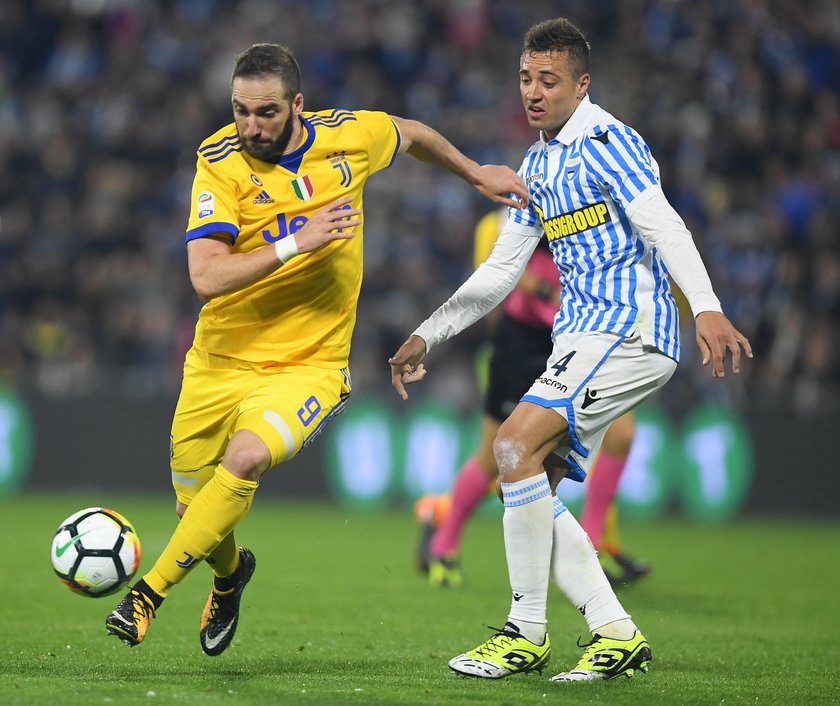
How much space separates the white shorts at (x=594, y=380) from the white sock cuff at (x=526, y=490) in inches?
7.9

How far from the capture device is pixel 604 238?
517 centimetres

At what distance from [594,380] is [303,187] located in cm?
→ 141

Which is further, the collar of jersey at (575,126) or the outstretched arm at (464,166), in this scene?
the outstretched arm at (464,166)

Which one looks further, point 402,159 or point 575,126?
point 402,159

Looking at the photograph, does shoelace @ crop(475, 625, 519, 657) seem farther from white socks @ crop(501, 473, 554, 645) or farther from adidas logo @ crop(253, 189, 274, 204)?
adidas logo @ crop(253, 189, 274, 204)

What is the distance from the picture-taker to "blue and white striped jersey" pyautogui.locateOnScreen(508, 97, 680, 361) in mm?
5105

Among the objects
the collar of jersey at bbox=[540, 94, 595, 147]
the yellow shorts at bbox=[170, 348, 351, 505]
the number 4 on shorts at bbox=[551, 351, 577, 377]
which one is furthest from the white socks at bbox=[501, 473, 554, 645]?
the collar of jersey at bbox=[540, 94, 595, 147]

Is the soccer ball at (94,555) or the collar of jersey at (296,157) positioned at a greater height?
the collar of jersey at (296,157)

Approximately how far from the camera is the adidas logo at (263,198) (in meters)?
5.22

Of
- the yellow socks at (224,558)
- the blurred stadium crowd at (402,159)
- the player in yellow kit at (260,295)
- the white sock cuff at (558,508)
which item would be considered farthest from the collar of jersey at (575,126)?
the blurred stadium crowd at (402,159)

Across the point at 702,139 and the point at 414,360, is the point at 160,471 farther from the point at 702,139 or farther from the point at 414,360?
the point at 414,360

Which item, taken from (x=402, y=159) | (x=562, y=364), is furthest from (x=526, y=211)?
(x=402, y=159)

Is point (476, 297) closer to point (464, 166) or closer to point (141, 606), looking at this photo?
point (464, 166)

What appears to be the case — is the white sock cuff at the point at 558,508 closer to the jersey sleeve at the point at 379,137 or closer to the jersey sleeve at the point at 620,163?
the jersey sleeve at the point at 620,163
